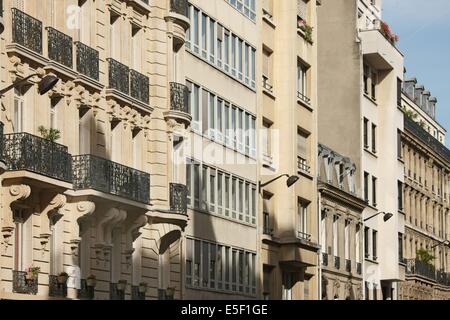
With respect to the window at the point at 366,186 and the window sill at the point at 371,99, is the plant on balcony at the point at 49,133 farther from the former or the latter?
the window sill at the point at 371,99

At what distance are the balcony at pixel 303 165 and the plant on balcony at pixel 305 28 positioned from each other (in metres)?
6.04

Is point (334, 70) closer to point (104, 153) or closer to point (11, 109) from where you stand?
point (104, 153)

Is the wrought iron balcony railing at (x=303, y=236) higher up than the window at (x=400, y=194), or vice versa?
the window at (x=400, y=194)

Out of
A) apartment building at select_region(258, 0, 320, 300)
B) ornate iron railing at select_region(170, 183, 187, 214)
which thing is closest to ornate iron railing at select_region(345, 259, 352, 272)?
apartment building at select_region(258, 0, 320, 300)

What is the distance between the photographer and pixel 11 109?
34.6 metres

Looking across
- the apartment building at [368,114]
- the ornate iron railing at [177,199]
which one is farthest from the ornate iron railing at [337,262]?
the ornate iron railing at [177,199]

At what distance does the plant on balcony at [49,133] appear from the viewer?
1420 inches

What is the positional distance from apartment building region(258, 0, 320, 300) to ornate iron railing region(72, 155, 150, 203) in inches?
629

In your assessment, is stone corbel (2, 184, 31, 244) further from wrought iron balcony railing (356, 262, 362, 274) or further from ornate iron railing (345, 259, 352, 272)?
wrought iron balcony railing (356, 262, 362, 274)

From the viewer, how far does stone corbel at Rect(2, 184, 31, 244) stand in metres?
34.0

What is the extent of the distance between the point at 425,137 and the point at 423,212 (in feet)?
19.1

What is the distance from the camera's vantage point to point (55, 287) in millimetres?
37031
